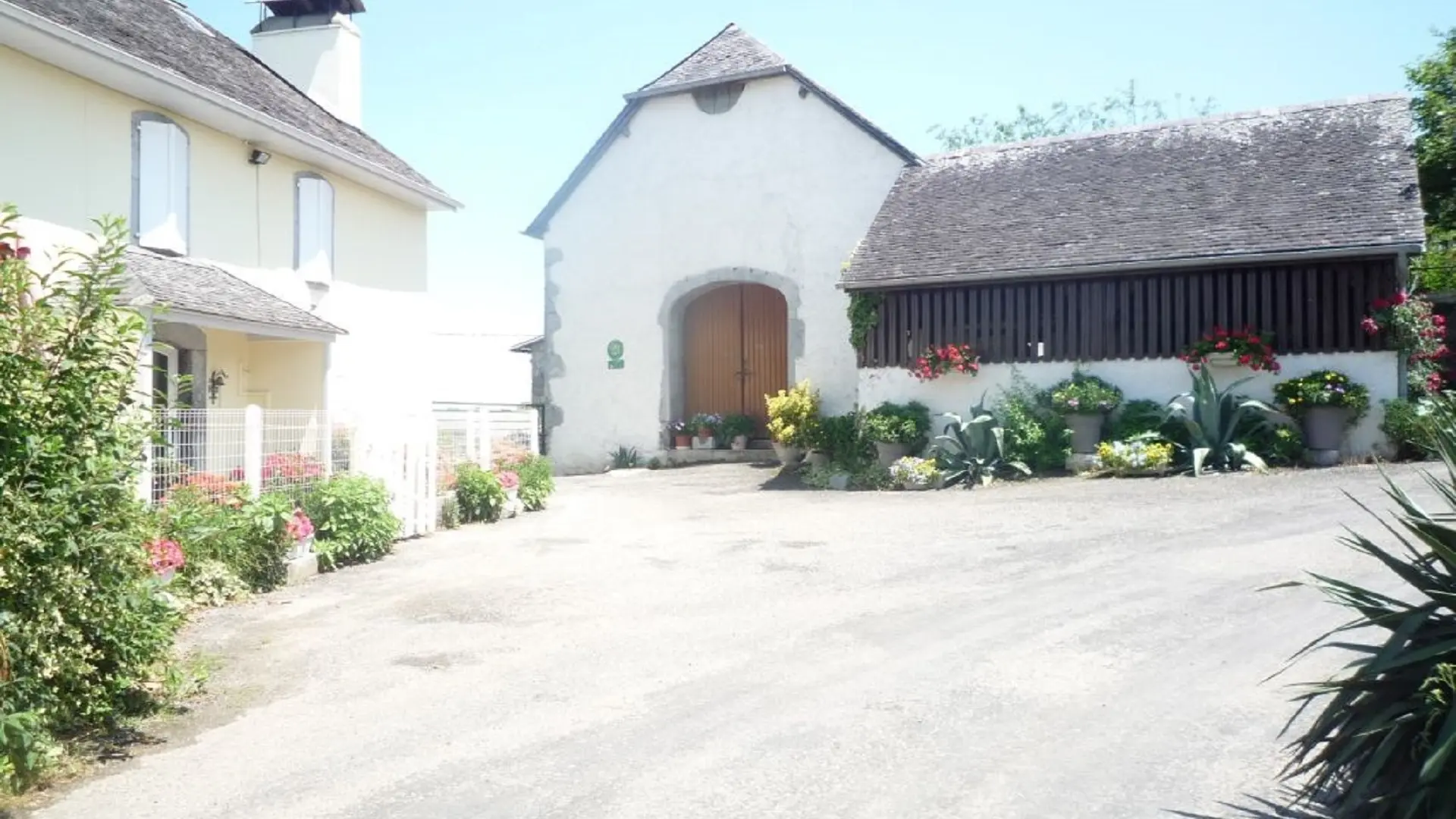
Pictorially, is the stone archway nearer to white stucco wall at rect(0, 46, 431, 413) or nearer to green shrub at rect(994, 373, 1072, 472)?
white stucco wall at rect(0, 46, 431, 413)

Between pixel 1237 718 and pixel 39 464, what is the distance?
18.0 ft

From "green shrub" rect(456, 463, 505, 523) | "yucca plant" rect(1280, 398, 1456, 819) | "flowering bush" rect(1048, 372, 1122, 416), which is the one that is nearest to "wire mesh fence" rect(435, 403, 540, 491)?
"green shrub" rect(456, 463, 505, 523)

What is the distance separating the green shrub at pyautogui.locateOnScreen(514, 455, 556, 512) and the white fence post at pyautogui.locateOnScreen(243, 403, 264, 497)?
487 centimetres

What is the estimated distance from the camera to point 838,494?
14742mm

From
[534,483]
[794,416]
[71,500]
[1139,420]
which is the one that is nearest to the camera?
[71,500]

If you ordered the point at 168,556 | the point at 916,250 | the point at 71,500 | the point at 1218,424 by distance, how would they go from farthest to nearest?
→ the point at 916,250, the point at 1218,424, the point at 168,556, the point at 71,500

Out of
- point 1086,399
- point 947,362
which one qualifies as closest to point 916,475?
point 947,362

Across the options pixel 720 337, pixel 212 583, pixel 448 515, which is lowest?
pixel 212 583

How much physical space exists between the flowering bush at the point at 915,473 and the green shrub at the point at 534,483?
4.72 meters

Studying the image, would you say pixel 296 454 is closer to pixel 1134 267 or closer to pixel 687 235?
pixel 1134 267

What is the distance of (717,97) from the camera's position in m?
20.0

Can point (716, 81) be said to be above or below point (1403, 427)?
above

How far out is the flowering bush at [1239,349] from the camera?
14023mm

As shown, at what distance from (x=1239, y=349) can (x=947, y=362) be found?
384 centimetres
